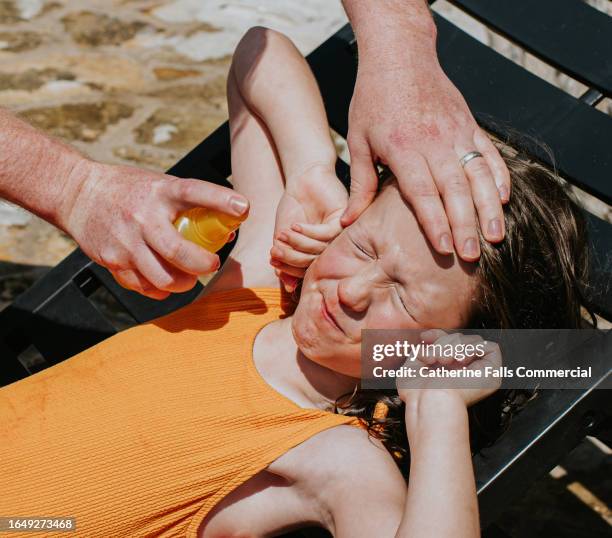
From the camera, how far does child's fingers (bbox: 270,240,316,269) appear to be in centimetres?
183

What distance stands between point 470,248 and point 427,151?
204 millimetres

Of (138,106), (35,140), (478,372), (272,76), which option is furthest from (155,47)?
(478,372)

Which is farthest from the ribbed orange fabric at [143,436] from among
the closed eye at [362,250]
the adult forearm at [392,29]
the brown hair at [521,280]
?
the adult forearm at [392,29]

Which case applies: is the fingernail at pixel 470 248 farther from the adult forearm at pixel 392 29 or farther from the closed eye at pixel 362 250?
the adult forearm at pixel 392 29

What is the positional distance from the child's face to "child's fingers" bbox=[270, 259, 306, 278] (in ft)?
0.56

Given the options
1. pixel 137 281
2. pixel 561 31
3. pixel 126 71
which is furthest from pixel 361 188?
pixel 126 71

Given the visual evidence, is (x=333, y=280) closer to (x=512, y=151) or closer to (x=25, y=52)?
(x=512, y=151)

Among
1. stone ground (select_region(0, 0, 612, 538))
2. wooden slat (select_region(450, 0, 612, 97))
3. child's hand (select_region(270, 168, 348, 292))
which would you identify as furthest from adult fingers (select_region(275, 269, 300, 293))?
stone ground (select_region(0, 0, 612, 538))

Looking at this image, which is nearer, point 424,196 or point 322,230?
point 424,196

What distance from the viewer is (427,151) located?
1.66m

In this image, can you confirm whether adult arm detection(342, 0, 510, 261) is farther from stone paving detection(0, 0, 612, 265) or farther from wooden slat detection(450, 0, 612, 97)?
stone paving detection(0, 0, 612, 265)

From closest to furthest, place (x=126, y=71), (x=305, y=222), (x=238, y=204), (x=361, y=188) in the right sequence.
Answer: (x=238, y=204) < (x=361, y=188) < (x=305, y=222) < (x=126, y=71)

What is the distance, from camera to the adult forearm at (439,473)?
4.78 feet

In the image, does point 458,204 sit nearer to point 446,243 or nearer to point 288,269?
point 446,243
